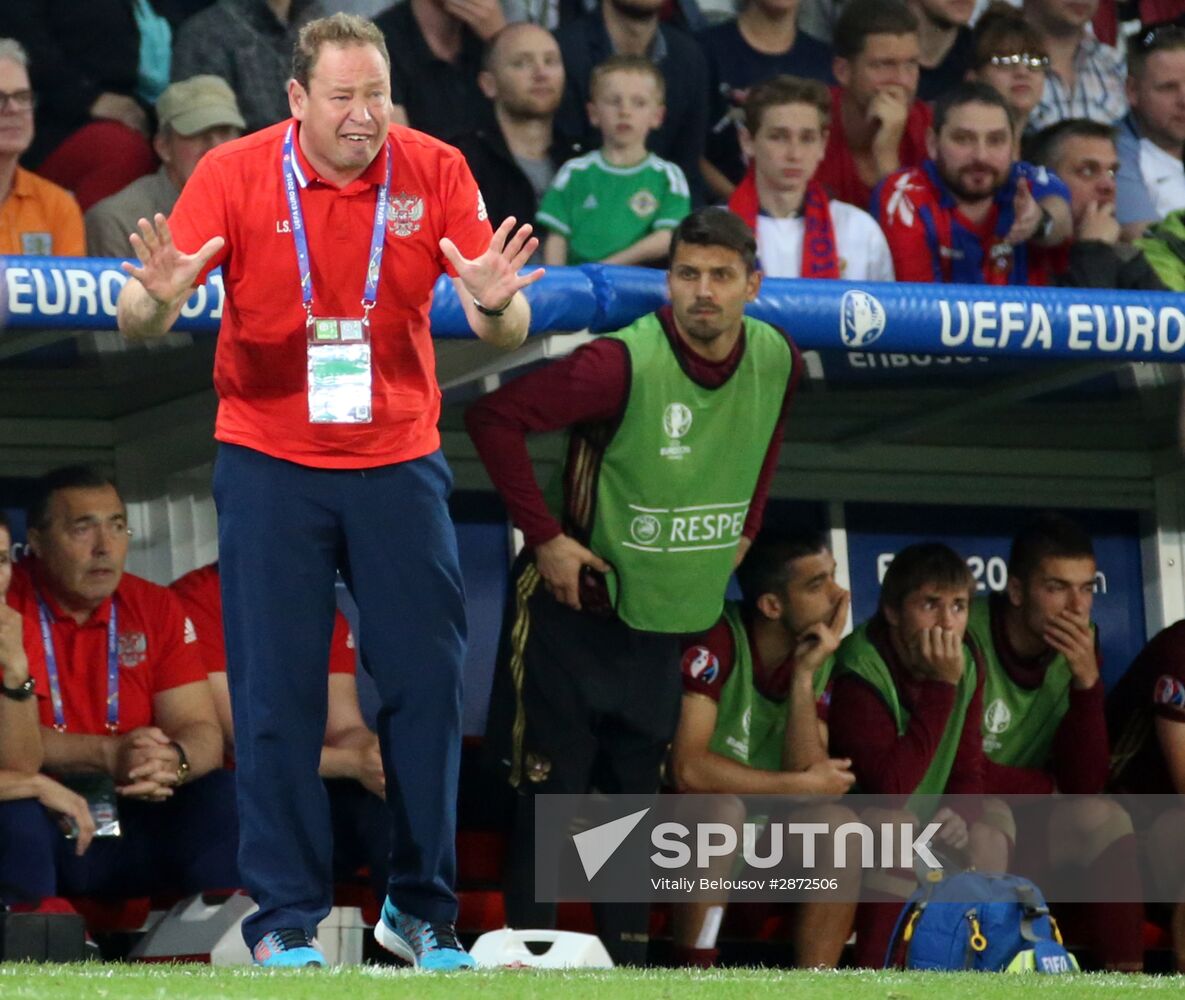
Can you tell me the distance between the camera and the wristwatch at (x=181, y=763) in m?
5.97

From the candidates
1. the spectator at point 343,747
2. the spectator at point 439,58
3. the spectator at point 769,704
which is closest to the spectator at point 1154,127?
the spectator at point 769,704

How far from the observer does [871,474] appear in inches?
311

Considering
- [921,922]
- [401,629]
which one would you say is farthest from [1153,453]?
[401,629]

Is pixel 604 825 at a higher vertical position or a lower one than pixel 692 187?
lower

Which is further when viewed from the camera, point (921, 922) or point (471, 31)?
point (471, 31)

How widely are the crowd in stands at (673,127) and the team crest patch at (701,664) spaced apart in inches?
51.7

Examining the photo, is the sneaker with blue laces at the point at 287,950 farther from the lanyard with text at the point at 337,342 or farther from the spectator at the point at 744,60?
the spectator at the point at 744,60

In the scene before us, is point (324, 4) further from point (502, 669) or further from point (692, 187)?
point (502, 669)

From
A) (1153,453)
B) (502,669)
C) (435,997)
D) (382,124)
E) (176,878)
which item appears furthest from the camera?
(1153,453)

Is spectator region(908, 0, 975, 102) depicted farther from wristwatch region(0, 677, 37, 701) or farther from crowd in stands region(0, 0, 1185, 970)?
A: wristwatch region(0, 677, 37, 701)

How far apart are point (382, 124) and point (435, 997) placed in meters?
1.56

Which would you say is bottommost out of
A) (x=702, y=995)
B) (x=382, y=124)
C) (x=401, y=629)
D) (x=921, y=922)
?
(x=921, y=922)

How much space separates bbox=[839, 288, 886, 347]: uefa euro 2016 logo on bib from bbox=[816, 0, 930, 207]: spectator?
1508 mm

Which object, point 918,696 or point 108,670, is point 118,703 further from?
point 918,696
